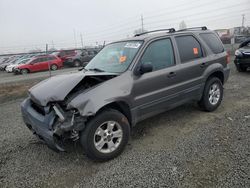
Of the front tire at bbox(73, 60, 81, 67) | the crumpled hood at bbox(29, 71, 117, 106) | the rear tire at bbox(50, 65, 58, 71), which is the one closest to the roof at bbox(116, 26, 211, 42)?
the crumpled hood at bbox(29, 71, 117, 106)

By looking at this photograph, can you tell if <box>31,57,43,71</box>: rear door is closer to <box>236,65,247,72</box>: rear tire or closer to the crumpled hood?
<box>236,65,247,72</box>: rear tire

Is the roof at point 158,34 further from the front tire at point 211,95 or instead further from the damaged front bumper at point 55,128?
the damaged front bumper at point 55,128

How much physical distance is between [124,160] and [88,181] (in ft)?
2.14

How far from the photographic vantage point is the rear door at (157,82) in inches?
136

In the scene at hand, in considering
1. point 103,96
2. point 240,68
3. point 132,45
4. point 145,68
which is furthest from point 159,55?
point 240,68

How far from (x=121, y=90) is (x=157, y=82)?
31.5 inches

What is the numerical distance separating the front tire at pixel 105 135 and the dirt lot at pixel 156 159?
0.57 ft

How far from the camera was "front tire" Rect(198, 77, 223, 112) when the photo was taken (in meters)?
4.60

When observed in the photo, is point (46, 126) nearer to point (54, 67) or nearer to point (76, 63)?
point (54, 67)

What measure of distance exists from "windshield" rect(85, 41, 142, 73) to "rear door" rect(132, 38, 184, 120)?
244mm

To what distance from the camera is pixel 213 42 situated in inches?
191

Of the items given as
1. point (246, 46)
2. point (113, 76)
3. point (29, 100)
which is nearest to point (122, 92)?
point (113, 76)

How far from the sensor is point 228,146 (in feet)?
10.8

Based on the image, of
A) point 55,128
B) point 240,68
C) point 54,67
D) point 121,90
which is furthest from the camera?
point 54,67
